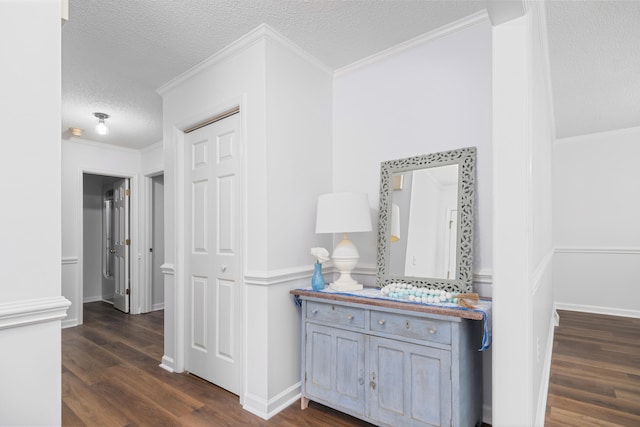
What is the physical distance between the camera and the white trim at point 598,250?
447cm

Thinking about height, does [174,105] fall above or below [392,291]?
above

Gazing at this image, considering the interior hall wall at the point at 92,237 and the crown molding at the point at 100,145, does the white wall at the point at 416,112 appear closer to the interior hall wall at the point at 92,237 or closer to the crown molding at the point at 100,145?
the crown molding at the point at 100,145

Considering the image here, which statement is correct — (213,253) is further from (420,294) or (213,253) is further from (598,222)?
(598,222)

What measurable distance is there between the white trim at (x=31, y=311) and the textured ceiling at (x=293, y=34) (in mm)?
1713

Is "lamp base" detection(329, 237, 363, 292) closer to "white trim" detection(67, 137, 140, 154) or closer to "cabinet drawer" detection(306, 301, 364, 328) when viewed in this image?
"cabinet drawer" detection(306, 301, 364, 328)

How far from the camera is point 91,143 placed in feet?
16.0

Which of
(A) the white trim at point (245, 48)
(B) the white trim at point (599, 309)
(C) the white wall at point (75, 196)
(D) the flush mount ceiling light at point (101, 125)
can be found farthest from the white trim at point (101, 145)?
(B) the white trim at point (599, 309)

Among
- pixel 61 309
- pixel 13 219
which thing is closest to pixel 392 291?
pixel 61 309

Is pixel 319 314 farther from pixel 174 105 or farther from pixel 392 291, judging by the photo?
pixel 174 105

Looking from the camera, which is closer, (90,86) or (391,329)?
(391,329)

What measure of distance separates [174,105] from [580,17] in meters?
3.05

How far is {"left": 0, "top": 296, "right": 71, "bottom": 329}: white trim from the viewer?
110 centimetres

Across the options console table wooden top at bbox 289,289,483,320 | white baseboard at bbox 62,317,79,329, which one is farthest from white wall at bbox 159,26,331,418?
Result: white baseboard at bbox 62,317,79,329

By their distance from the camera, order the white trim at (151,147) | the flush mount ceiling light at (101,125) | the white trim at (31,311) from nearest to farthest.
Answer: the white trim at (31,311), the flush mount ceiling light at (101,125), the white trim at (151,147)
